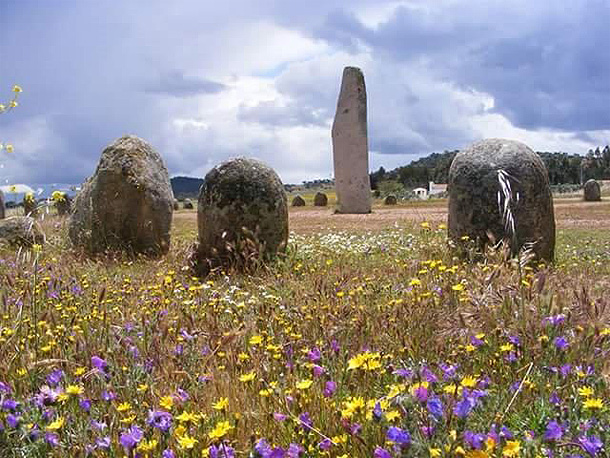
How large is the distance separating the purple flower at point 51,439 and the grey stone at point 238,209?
712 centimetres

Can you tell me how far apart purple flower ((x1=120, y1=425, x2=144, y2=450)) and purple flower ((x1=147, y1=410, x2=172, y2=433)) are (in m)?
0.06

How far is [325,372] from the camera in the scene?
10.8 ft

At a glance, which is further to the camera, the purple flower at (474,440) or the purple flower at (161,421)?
the purple flower at (161,421)

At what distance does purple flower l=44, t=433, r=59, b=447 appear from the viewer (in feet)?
8.47

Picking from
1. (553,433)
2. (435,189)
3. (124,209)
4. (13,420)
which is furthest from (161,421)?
(435,189)

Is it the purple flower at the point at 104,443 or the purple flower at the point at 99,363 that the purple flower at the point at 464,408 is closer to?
the purple flower at the point at 104,443

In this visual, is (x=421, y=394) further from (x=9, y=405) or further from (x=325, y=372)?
(x=9, y=405)

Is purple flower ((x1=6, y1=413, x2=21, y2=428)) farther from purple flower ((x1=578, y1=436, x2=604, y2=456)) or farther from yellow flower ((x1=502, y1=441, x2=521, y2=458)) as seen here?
purple flower ((x1=578, y1=436, x2=604, y2=456))

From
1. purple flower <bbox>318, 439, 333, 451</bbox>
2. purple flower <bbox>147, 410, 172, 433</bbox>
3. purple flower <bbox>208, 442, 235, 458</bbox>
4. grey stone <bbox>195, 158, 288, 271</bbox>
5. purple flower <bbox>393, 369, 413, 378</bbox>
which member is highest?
grey stone <bbox>195, 158, 288, 271</bbox>

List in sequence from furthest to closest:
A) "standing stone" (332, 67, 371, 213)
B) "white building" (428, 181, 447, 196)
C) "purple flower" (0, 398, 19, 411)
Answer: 1. "white building" (428, 181, 447, 196)
2. "standing stone" (332, 67, 371, 213)
3. "purple flower" (0, 398, 19, 411)

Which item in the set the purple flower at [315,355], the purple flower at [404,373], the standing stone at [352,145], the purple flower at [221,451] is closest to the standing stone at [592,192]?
the standing stone at [352,145]

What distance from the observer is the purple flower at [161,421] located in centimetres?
246

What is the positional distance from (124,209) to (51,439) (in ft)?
33.2

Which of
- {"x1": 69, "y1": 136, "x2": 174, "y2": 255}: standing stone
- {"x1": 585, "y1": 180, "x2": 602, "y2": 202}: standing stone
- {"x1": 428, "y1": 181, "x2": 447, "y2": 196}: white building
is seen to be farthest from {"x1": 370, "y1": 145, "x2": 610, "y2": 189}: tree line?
{"x1": 69, "y1": 136, "x2": 174, "y2": 255}: standing stone
